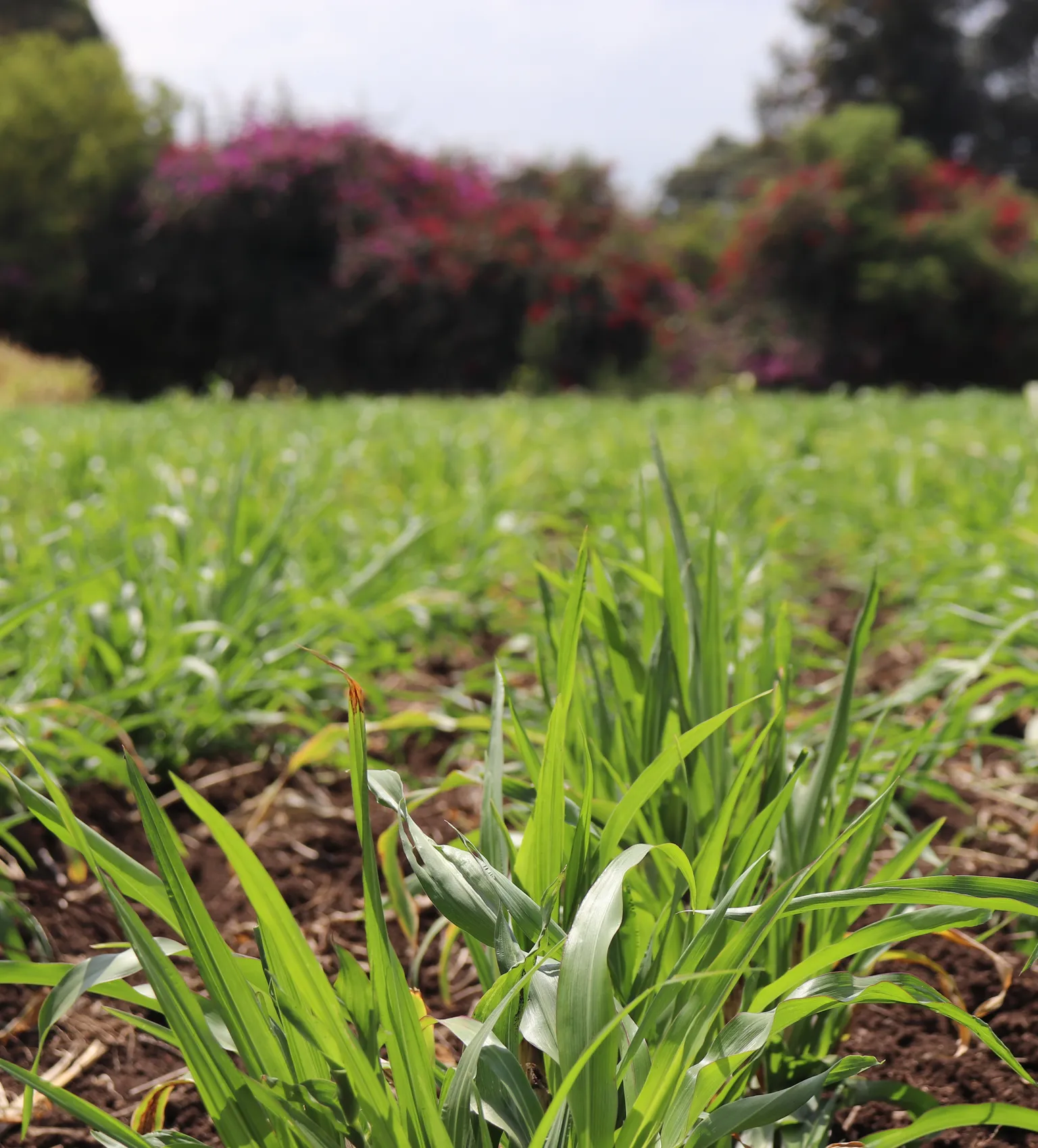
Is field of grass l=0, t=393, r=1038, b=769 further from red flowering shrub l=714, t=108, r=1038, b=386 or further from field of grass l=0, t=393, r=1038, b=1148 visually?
red flowering shrub l=714, t=108, r=1038, b=386

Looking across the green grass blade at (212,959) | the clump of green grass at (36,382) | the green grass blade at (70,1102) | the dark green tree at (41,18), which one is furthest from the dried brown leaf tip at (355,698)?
the dark green tree at (41,18)

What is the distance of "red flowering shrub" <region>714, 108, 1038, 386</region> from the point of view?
1437 centimetres

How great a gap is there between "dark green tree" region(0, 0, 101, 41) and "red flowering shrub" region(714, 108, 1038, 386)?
19.4 meters

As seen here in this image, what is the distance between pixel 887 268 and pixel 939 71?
17795 millimetres

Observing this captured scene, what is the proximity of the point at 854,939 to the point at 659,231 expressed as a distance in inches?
886

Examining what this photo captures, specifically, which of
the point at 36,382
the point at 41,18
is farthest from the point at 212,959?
the point at 41,18

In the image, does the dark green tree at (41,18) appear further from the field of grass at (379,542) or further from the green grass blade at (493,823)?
the green grass blade at (493,823)

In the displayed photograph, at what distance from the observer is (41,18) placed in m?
25.9

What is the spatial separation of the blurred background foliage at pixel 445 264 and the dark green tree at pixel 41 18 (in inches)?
415

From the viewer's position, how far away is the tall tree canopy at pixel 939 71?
2770 cm

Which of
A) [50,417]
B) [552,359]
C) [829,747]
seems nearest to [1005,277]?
[552,359]

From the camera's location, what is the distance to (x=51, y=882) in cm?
142

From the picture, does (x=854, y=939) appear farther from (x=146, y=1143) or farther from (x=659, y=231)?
(x=659, y=231)

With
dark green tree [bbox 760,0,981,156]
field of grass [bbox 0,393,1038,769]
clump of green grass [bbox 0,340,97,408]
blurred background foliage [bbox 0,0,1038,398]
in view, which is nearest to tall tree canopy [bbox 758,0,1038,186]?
dark green tree [bbox 760,0,981,156]
